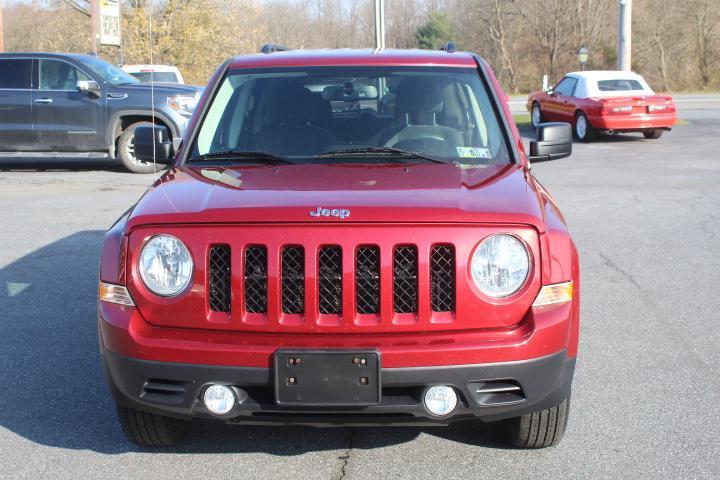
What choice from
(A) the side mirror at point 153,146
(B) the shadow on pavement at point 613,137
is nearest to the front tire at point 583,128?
(B) the shadow on pavement at point 613,137

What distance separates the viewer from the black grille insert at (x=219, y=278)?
338 centimetres

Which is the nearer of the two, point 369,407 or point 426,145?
point 369,407

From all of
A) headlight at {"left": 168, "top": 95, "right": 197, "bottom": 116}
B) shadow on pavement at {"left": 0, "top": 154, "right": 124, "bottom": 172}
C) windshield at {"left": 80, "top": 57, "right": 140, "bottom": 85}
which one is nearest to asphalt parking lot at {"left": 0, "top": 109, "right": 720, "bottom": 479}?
headlight at {"left": 168, "top": 95, "right": 197, "bottom": 116}

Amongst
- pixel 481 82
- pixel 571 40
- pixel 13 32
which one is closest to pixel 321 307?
pixel 481 82

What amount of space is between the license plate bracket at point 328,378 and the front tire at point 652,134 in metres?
17.9

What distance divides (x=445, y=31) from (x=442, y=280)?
64091 mm

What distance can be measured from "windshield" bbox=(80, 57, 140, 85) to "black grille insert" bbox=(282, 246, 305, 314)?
12287mm

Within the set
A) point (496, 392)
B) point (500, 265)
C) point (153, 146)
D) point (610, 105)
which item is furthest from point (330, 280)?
point (610, 105)

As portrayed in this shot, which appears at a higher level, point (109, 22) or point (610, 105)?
point (109, 22)

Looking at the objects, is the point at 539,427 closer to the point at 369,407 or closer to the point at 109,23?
the point at 369,407

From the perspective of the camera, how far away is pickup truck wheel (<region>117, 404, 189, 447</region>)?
379 cm

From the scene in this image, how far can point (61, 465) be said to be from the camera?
12.5 feet

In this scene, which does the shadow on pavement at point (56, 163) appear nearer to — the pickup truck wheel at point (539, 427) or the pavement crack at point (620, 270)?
the pavement crack at point (620, 270)

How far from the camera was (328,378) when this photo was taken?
3246 mm
